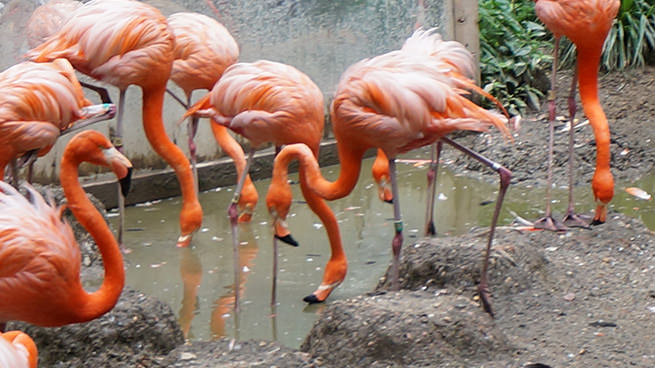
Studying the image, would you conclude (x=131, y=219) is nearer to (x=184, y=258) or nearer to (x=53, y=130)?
(x=184, y=258)

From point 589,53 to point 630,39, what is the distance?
4042 mm

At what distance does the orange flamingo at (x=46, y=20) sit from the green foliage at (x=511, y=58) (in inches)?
155

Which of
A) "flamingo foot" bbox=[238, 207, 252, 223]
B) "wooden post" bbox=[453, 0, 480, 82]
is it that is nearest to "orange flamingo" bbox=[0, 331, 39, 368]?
"flamingo foot" bbox=[238, 207, 252, 223]

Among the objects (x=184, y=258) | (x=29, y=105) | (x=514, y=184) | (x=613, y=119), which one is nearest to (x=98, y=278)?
(x=184, y=258)

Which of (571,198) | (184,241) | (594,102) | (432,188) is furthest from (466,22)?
(184,241)

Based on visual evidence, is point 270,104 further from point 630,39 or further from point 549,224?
point 630,39

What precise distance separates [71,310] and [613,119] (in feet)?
18.4

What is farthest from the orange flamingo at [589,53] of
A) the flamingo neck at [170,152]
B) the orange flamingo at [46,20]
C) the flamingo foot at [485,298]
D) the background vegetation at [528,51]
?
the background vegetation at [528,51]

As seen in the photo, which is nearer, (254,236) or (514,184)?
(254,236)

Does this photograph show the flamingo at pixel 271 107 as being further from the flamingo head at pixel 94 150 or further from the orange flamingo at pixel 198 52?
the orange flamingo at pixel 198 52

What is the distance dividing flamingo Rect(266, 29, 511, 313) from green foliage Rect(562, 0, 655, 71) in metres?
4.97

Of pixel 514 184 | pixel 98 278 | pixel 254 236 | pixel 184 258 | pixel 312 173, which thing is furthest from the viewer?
pixel 514 184

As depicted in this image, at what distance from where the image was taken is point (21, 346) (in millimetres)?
2373

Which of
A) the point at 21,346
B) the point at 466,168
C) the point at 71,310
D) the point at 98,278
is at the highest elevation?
the point at 21,346
